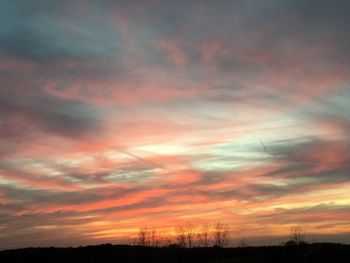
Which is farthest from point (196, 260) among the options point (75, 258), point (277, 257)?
point (75, 258)

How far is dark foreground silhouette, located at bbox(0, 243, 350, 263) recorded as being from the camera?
61.2 meters

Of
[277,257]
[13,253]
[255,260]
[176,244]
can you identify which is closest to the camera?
[255,260]

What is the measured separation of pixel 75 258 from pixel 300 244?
2765 cm

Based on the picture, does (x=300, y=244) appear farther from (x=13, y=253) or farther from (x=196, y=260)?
(x=13, y=253)

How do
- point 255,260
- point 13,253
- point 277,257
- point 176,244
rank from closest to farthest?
point 255,260 → point 277,257 → point 13,253 → point 176,244

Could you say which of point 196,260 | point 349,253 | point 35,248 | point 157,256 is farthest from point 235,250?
point 35,248

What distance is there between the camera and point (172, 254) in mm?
68250

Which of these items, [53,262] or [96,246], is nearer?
[53,262]

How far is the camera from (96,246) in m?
69.6

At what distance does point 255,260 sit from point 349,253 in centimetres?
1142

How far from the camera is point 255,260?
58344 mm

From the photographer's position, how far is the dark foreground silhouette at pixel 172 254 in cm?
6116

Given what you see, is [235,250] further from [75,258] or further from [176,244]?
[75,258]

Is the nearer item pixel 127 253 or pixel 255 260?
pixel 255 260
